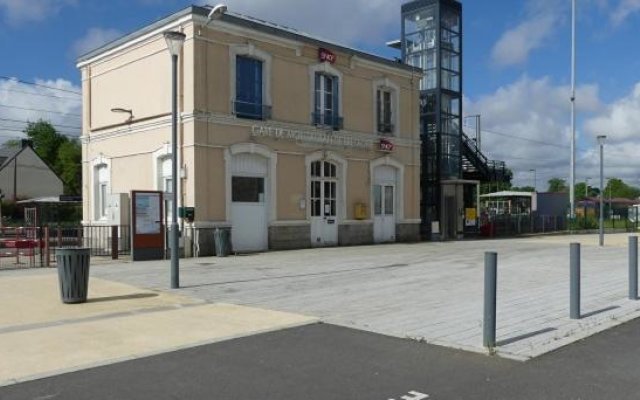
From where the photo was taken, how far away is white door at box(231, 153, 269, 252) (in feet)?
73.2

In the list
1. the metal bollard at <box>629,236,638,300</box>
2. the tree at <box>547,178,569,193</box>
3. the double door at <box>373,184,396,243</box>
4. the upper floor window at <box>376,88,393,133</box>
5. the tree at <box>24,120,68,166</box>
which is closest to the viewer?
the metal bollard at <box>629,236,638,300</box>

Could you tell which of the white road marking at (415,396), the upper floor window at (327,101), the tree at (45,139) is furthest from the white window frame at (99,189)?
the tree at (45,139)

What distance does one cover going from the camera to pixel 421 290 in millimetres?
12539

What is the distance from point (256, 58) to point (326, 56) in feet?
11.1

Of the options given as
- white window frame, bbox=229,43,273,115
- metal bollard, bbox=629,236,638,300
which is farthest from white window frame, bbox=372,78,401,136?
metal bollard, bbox=629,236,638,300

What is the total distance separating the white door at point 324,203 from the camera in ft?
82.2

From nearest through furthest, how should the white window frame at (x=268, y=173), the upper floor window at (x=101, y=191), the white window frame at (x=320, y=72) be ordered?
the white window frame at (x=268, y=173)
the white window frame at (x=320, y=72)
the upper floor window at (x=101, y=191)

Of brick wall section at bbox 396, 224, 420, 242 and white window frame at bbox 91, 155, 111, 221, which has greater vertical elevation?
white window frame at bbox 91, 155, 111, 221

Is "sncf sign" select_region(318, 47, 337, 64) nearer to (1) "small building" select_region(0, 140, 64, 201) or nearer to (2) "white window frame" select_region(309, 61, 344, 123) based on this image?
(2) "white window frame" select_region(309, 61, 344, 123)

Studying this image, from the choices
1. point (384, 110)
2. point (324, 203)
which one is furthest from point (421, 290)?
point (384, 110)

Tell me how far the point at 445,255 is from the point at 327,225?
18.2ft

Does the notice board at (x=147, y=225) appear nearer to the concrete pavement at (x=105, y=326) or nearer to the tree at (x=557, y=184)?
the concrete pavement at (x=105, y=326)

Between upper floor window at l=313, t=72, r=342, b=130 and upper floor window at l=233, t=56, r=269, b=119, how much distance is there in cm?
274

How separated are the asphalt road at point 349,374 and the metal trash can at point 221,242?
13.1 meters
